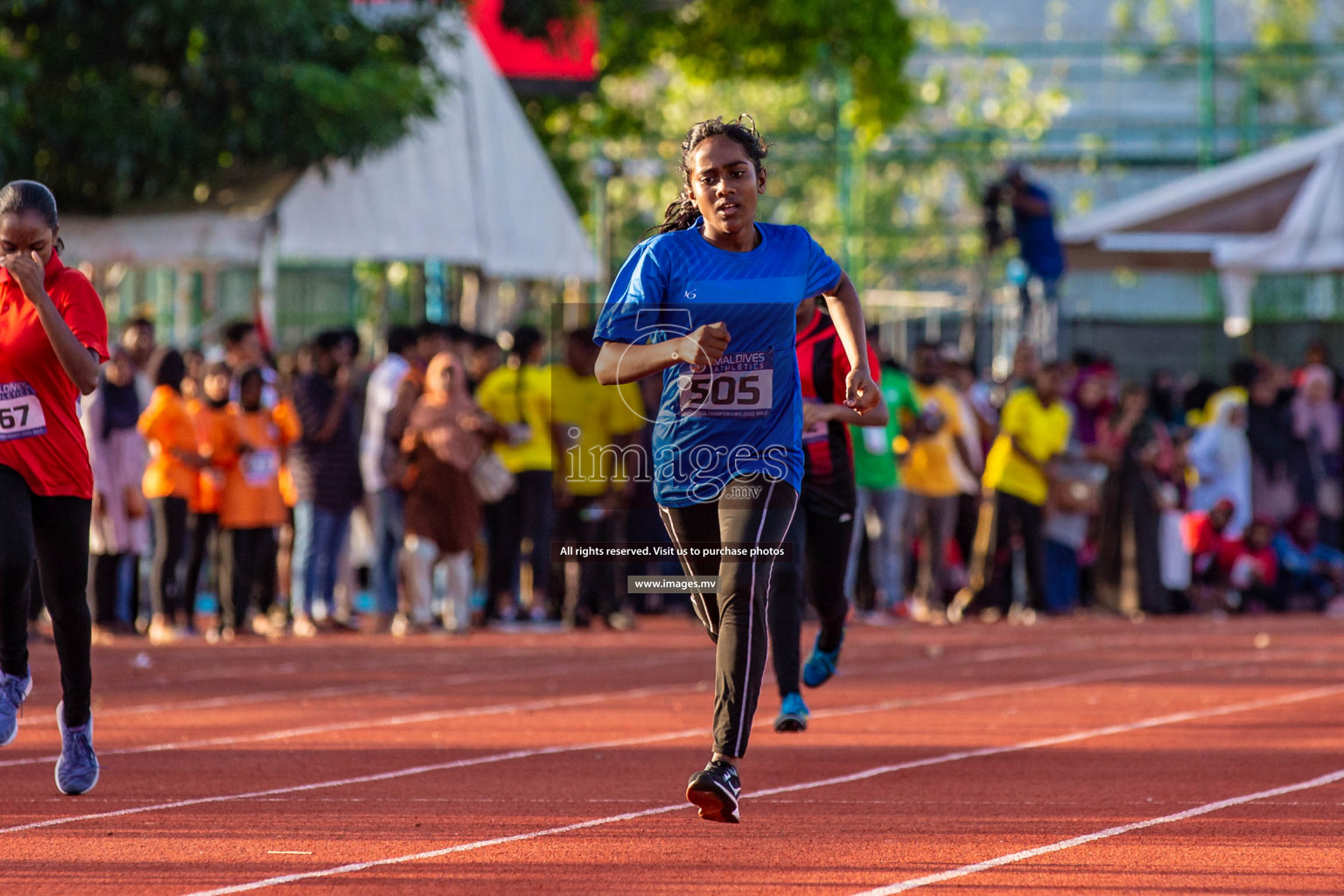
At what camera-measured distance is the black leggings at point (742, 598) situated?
21.4ft

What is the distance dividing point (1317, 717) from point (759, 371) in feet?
15.7

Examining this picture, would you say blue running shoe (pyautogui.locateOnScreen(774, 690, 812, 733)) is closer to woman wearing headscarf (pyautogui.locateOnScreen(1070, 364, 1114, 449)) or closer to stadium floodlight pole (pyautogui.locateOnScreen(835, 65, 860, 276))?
woman wearing headscarf (pyautogui.locateOnScreen(1070, 364, 1114, 449))

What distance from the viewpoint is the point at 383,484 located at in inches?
617

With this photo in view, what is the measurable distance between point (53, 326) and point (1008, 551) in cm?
1163

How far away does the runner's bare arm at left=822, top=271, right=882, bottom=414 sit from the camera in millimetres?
6625

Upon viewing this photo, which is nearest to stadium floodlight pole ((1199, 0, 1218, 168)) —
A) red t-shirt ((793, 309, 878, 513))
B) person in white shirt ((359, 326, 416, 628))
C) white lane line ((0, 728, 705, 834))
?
person in white shirt ((359, 326, 416, 628))

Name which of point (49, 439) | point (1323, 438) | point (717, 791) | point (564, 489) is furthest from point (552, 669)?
point (1323, 438)

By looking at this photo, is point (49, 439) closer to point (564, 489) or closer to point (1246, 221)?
point (564, 489)

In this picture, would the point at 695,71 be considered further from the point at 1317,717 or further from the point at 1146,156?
the point at 1317,717

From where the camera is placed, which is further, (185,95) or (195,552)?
(185,95)

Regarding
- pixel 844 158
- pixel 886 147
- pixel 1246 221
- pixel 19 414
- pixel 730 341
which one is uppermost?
pixel 886 147

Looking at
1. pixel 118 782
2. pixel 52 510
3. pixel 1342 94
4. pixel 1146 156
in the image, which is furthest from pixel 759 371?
pixel 1342 94

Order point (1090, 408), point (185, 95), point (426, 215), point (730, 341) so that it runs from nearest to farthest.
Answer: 1. point (730, 341)
2. point (1090, 408)
3. point (185, 95)
4. point (426, 215)

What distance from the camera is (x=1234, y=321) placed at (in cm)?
1895
